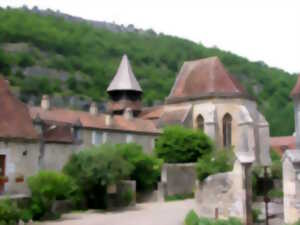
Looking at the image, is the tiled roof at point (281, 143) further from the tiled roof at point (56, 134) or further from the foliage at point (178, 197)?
the tiled roof at point (56, 134)

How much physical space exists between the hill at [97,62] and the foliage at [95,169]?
162ft

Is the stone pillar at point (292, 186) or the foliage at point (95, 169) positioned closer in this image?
the stone pillar at point (292, 186)

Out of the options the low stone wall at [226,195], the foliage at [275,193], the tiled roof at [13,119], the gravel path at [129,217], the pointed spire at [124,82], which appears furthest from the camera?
the pointed spire at [124,82]

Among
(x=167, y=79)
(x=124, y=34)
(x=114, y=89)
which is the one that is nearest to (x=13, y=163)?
(x=114, y=89)

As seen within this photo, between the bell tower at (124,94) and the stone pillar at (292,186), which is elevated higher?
the bell tower at (124,94)

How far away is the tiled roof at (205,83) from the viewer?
35.6 meters

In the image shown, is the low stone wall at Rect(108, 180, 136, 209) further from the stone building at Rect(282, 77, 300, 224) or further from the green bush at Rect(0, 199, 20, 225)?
the stone building at Rect(282, 77, 300, 224)

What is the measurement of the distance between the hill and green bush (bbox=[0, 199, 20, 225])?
55228 mm

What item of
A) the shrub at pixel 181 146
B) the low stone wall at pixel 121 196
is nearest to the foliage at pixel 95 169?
the low stone wall at pixel 121 196

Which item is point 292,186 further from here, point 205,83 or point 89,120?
point 205,83

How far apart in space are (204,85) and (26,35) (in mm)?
60270

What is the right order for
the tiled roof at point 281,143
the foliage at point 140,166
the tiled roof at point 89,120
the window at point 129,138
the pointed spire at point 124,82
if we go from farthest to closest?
1. the tiled roof at point 281,143
2. the pointed spire at point 124,82
3. the window at point 129,138
4. the tiled roof at point 89,120
5. the foliage at point 140,166

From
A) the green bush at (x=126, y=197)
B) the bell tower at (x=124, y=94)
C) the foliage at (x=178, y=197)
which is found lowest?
the foliage at (x=178, y=197)

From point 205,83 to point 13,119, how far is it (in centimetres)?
2140
